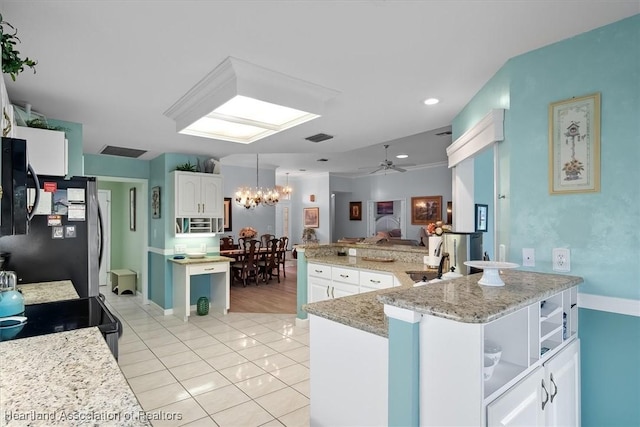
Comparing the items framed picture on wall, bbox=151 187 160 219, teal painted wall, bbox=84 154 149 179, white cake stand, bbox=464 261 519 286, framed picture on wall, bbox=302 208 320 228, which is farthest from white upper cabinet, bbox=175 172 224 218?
framed picture on wall, bbox=302 208 320 228

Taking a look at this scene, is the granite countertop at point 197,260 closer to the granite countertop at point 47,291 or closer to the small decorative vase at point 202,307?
the small decorative vase at point 202,307

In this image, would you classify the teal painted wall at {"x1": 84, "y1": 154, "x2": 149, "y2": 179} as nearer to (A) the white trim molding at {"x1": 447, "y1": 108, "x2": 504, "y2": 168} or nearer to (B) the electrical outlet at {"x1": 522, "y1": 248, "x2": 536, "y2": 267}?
(A) the white trim molding at {"x1": 447, "y1": 108, "x2": 504, "y2": 168}

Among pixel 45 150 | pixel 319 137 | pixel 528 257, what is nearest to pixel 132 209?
pixel 45 150

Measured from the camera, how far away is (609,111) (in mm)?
1833

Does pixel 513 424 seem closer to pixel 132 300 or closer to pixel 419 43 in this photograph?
pixel 419 43

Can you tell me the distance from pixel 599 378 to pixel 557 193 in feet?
3.30

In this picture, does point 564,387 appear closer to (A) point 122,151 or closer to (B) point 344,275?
(B) point 344,275

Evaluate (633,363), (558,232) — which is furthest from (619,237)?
(633,363)

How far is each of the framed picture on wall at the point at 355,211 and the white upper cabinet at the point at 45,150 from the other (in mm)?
8619

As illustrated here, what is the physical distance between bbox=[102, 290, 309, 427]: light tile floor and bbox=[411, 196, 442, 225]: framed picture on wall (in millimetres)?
5193

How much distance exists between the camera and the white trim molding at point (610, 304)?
176 centimetres

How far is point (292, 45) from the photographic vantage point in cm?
204

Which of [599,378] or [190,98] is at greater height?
[190,98]


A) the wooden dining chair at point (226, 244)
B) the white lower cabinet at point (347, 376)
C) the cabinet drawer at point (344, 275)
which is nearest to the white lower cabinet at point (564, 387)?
the white lower cabinet at point (347, 376)
